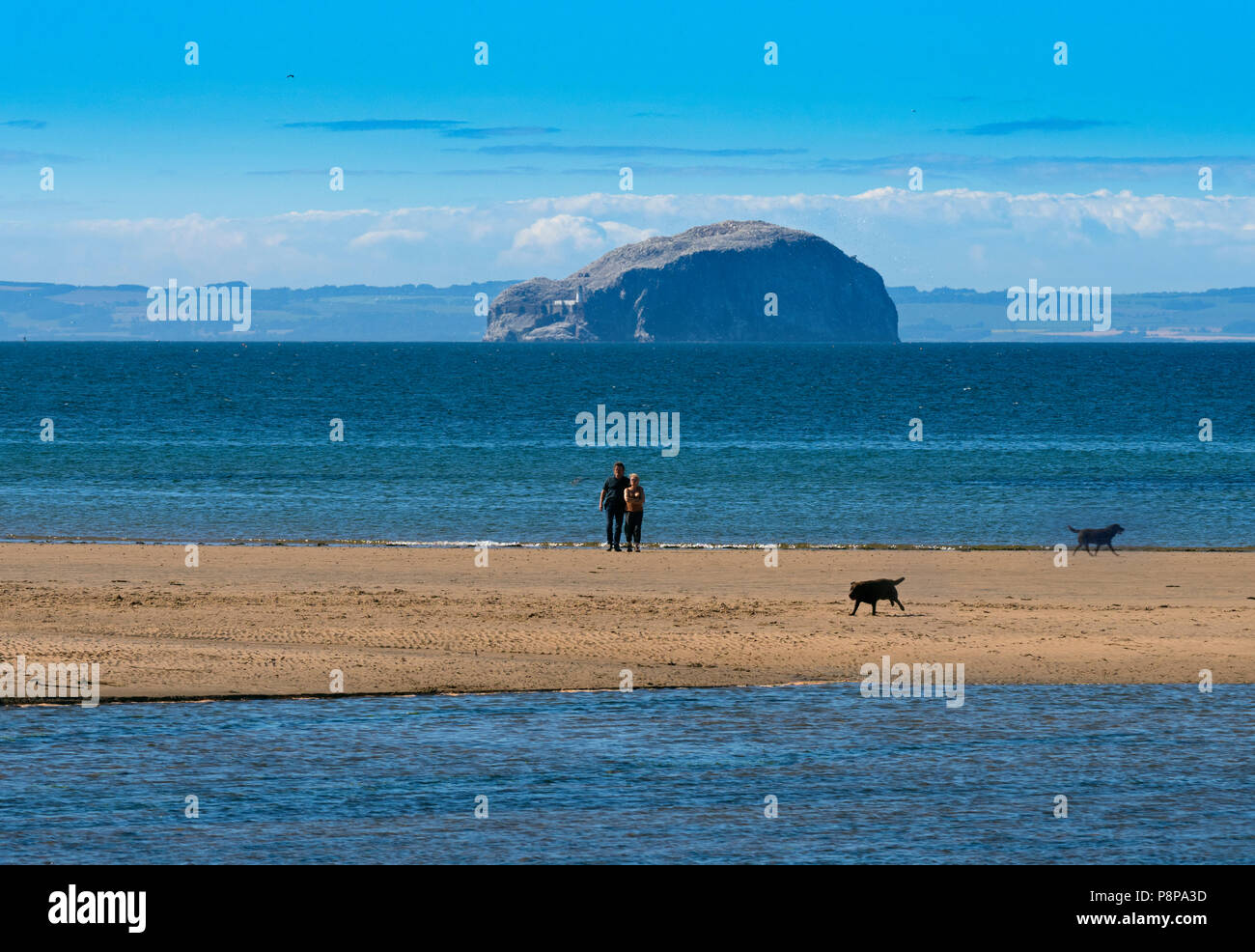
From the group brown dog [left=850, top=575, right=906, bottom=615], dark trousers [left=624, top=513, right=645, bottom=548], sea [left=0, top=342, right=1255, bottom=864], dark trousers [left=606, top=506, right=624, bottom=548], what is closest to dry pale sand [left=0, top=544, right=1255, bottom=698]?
brown dog [left=850, top=575, right=906, bottom=615]

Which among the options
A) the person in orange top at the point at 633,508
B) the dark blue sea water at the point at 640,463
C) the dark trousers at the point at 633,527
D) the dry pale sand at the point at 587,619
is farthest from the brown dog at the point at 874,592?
the dark blue sea water at the point at 640,463

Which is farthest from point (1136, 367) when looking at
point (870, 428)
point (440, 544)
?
point (440, 544)

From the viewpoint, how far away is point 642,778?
1277 cm

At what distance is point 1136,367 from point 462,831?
165118mm

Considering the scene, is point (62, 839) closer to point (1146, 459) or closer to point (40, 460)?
point (40, 460)

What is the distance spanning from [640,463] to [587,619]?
110 feet

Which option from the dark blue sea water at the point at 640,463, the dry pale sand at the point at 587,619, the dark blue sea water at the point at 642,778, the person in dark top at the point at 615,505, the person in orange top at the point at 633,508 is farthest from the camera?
the dark blue sea water at the point at 640,463

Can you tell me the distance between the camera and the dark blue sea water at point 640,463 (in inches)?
1452

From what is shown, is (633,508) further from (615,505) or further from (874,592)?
(874,592)

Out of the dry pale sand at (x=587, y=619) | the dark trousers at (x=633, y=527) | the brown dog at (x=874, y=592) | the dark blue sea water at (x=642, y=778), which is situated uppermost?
the dark trousers at (x=633, y=527)

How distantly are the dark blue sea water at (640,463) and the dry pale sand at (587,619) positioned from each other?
629cm

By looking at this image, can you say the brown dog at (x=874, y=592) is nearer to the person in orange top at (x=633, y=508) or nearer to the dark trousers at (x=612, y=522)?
the person in orange top at (x=633, y=508)

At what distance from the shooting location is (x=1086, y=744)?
46.1ft

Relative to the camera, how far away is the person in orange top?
29672 mm
